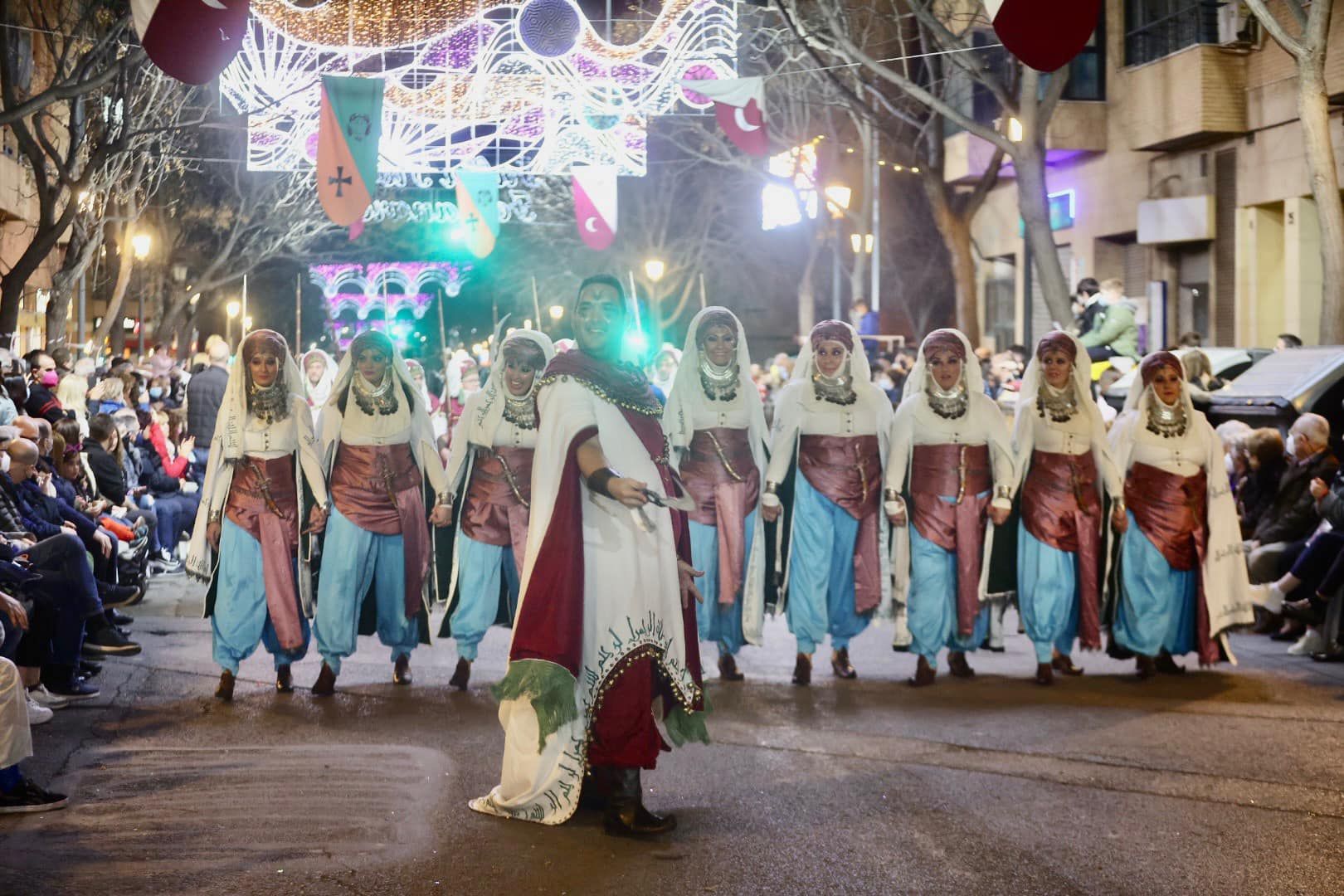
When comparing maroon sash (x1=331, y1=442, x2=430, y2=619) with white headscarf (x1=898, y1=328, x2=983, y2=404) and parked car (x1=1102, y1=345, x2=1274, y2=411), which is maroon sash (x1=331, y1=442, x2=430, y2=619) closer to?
white headscarf (x1=898, y1=328, x2=983, y2=404)

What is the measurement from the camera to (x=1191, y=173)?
24.7 metres

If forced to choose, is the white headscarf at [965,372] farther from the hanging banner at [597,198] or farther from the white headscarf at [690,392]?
the hanging banner at [597,198]

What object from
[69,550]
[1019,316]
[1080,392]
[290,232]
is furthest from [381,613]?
[290,232]

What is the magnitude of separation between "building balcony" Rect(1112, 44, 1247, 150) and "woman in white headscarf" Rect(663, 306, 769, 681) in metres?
15.7

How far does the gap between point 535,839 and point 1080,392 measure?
4961mm

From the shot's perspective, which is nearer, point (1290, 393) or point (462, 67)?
point (1290, 393)

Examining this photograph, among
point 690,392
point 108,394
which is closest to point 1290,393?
point 690,392

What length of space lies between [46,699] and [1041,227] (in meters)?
12.8

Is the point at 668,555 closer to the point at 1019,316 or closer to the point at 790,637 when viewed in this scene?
the point at 790,637

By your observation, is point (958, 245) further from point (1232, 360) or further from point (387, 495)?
point (387, 495)

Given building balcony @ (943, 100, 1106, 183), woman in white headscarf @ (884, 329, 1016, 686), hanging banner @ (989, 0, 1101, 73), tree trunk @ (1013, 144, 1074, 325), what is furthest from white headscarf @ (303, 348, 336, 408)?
building balcony @ (943, 100, 1106, 183)

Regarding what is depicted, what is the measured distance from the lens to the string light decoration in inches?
733

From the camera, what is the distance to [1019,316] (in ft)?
105

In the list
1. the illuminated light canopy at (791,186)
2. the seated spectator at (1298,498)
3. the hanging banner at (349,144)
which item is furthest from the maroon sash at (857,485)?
the illuminated light canopy at (791,186)
